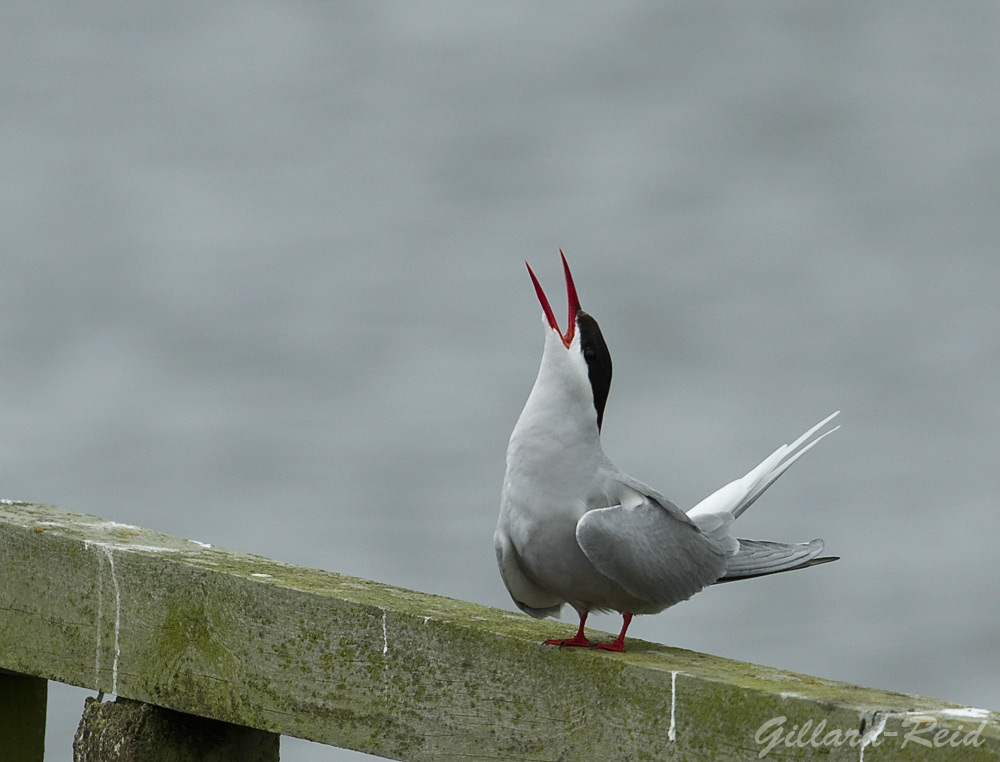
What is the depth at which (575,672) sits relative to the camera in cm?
356

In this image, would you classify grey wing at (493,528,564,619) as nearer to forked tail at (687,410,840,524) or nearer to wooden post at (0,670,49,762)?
forked tail at (687,410,840,524)

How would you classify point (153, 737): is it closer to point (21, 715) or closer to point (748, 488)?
point (21, 715)

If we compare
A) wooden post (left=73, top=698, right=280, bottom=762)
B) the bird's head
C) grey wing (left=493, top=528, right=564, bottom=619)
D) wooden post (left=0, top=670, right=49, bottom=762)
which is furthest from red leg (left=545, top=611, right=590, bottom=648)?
wooden post (left=0, top=670, right=49, bottom=762)

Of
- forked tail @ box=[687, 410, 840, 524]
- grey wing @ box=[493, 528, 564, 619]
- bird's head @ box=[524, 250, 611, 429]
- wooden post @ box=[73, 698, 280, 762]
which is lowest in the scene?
wooden post @ box=[73, 698, 280, 762]

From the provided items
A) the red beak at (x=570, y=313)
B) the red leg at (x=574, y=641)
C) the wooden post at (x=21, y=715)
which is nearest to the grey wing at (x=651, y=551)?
the red leg at (x=574, y=641)

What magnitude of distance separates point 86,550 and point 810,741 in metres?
2.07

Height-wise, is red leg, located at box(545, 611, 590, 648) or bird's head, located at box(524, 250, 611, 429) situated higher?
bird's head, located at box(524, 250, 611, 429)

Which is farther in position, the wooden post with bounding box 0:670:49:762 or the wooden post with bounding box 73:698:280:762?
the wooden post with bounding box 0:670:49:762

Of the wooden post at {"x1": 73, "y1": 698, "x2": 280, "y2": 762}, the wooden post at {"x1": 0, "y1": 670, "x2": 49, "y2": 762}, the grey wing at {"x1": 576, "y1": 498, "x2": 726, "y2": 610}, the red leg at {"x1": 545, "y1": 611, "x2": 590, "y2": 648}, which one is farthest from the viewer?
the wooden post at {"x1": 0, "y1": 670, "x2": 49, "y2": 762}

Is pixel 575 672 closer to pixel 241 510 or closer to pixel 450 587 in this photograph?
pixel 450 587

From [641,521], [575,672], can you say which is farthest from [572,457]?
[575,672]

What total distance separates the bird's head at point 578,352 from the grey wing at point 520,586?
37cm

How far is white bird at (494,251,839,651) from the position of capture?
150 inches

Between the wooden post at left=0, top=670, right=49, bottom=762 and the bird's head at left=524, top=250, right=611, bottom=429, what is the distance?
196 centimetres
